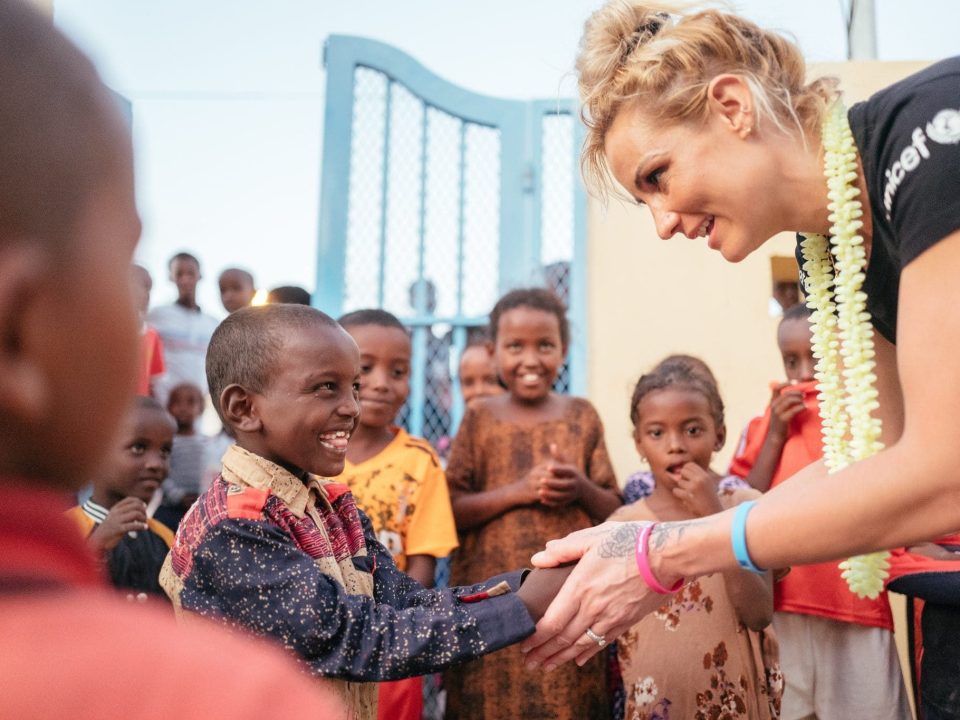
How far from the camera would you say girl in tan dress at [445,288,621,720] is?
341 cm

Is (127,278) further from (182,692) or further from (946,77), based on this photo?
(946,77)

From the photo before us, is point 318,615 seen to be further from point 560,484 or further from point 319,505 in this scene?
point 560,484

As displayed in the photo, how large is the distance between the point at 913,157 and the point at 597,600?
118cm

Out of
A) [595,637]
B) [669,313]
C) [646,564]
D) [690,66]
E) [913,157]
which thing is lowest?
[595,637]

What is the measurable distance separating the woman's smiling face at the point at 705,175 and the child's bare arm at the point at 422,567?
1.71 meters

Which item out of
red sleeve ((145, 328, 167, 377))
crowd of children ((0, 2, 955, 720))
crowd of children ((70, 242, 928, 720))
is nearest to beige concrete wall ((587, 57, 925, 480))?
crowd of children ((0, 2, 955, 720))

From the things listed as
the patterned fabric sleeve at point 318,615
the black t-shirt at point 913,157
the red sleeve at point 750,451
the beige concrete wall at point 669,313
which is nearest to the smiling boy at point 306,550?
the patterned fabric sleeve at point 318,615

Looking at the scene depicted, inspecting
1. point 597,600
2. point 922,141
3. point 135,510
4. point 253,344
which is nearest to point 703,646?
point 597,600

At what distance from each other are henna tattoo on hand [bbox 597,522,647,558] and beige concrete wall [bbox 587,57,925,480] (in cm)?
297

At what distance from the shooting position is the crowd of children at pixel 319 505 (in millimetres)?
595

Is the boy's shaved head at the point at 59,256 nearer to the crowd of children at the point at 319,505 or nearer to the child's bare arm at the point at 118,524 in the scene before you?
the crowd of children at the point at 319,505

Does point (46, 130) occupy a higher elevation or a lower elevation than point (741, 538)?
higher

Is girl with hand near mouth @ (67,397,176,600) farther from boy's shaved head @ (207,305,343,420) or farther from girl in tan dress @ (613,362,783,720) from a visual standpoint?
girl in tan dress @ (613,362,783,720)

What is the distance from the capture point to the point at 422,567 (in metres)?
3.40
